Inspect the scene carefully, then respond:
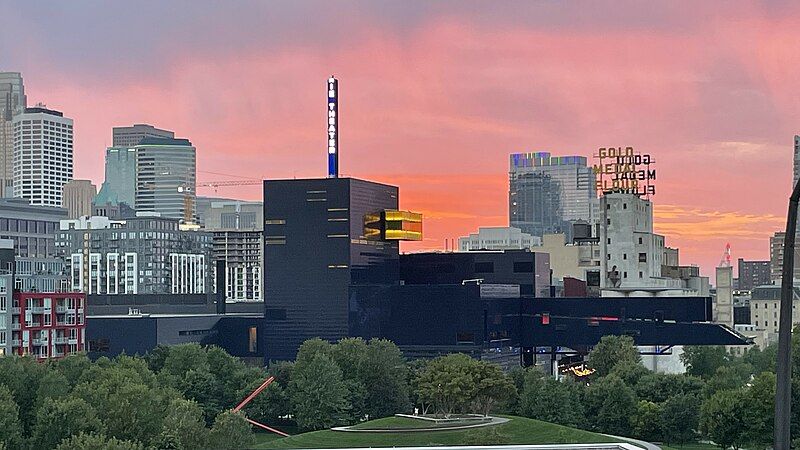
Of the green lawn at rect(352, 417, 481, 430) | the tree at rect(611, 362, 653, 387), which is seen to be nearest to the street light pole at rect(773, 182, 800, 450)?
the green lawn at rect(352, 417, 481, 430)

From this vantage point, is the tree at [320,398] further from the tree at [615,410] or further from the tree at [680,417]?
the tree at [680,417]

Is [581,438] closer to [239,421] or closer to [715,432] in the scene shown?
[715,432]

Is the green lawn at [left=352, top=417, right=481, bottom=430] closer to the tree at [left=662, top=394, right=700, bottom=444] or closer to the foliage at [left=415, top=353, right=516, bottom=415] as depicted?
the foliage at [left=415, top=353, right=516, bottom=415]

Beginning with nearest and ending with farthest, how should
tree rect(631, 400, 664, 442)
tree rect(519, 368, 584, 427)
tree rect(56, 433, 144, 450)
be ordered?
tree rect(56, 433, 144, 450)
tree rect(631, 400, 664, 442)
tree rect(519, 368, 584, 427)

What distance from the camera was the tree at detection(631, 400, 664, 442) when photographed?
433 feet

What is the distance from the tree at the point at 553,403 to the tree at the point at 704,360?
4937 cm

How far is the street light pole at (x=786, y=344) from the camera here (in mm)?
18453

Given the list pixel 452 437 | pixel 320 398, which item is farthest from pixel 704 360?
pixel 452 437

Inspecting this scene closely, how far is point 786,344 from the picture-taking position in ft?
62.1

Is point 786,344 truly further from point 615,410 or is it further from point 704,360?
point 704,360

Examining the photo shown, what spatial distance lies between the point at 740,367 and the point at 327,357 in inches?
2315

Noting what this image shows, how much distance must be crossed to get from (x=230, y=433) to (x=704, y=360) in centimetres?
10309

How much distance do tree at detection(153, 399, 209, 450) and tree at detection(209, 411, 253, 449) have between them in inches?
42.0

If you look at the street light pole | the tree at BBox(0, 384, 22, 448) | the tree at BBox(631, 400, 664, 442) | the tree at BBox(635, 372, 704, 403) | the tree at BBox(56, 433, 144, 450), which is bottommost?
the tree at BBox(631, 400, 664, 442)
